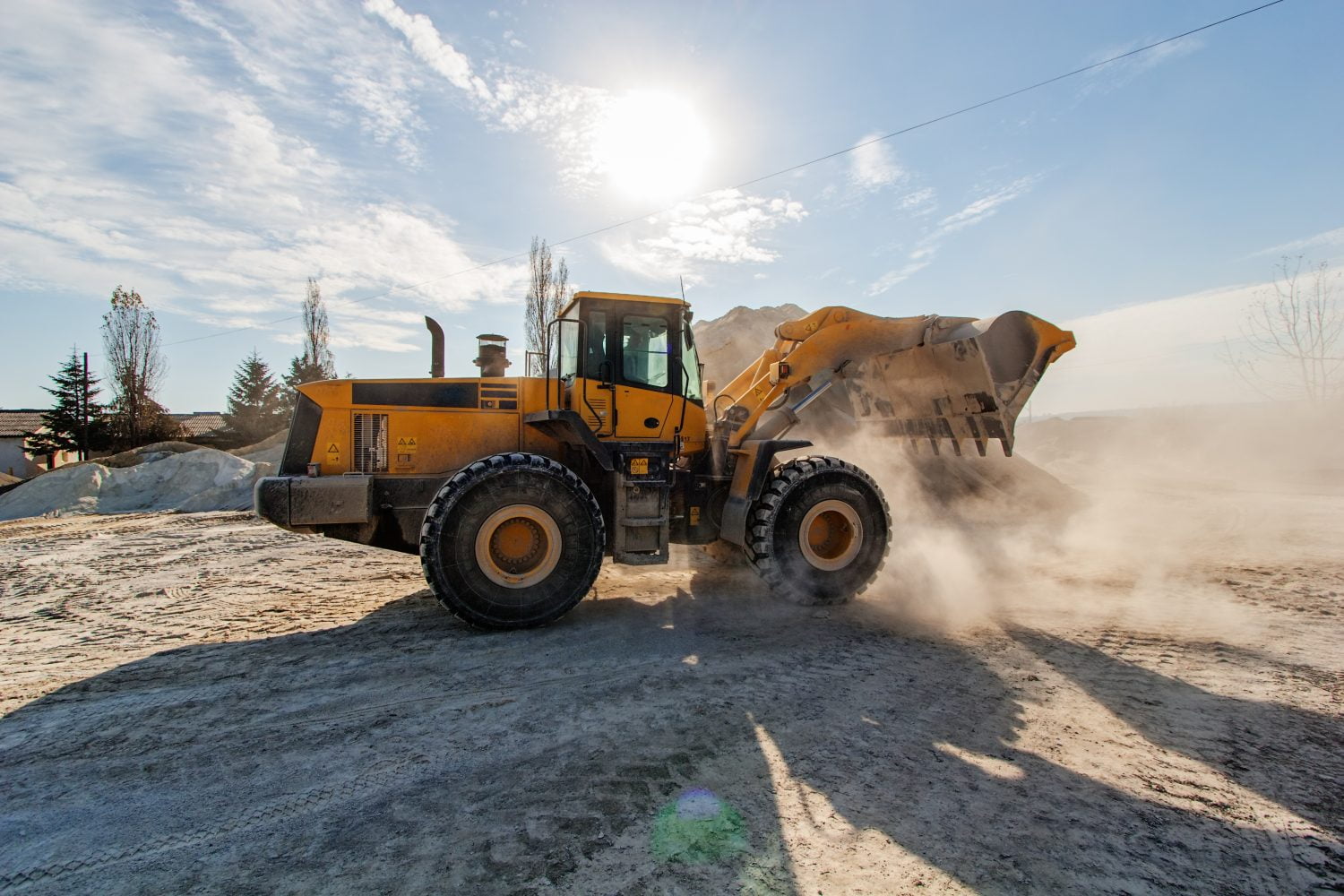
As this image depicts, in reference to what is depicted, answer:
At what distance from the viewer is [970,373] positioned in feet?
21.6

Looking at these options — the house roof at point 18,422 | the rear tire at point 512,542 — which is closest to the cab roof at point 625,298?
the rear tire at point 512,542

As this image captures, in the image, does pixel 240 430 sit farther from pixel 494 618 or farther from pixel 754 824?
pixel 754 824

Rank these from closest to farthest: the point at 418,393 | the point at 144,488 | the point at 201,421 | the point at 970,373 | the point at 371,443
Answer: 1. the point at 371,443
2. the point at 418,393
3. the point at 970,373
4. the point at 144,488
5. the point at 201,421

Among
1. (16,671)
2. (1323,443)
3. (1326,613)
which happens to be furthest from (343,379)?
(1323,443)

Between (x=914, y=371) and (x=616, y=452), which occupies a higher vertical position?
(x=914, y=371)

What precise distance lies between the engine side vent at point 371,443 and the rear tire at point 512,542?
1.02 m

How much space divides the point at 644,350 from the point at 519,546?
2281 millimetres

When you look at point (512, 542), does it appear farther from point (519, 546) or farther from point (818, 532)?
point (818, 532)

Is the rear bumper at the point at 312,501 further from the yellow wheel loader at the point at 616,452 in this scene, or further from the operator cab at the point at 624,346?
the operator cab at the point at 624,346

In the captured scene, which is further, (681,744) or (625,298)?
(625,298)

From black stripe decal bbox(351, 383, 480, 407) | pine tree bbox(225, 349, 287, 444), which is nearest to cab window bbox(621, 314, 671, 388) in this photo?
black stripe decal bbox(351, 383, 480, 407)

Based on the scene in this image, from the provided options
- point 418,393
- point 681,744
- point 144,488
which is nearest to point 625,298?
point 418,393

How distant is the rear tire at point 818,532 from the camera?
19.9ft

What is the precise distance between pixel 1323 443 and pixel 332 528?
36.9 m
